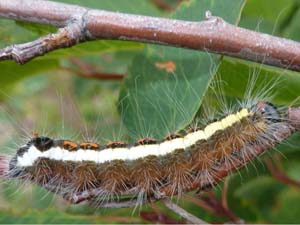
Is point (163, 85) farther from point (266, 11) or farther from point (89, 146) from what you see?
point (266, 11)

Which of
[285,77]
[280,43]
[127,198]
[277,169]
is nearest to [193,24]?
[280,43]

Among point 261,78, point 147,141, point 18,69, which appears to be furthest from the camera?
point 18,69

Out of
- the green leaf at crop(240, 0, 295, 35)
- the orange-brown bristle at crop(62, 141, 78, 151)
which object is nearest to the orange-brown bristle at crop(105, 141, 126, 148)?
the orange-brown bristle at crop(62, 141, 78, 151)

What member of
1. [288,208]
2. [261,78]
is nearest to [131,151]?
[261,78]

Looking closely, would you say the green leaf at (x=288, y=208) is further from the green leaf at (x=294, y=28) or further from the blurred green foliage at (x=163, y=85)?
the green leaf at (x=294, y=28)

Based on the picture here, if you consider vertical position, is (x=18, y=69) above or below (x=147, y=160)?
above

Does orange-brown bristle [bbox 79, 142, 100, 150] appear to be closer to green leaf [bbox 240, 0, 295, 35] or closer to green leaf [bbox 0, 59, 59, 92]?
green leaf [bbox 0, 59, 59, 92]

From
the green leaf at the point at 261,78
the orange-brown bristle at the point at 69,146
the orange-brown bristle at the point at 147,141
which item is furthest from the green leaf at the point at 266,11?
the orange-brown bristle at the point at 69,146
